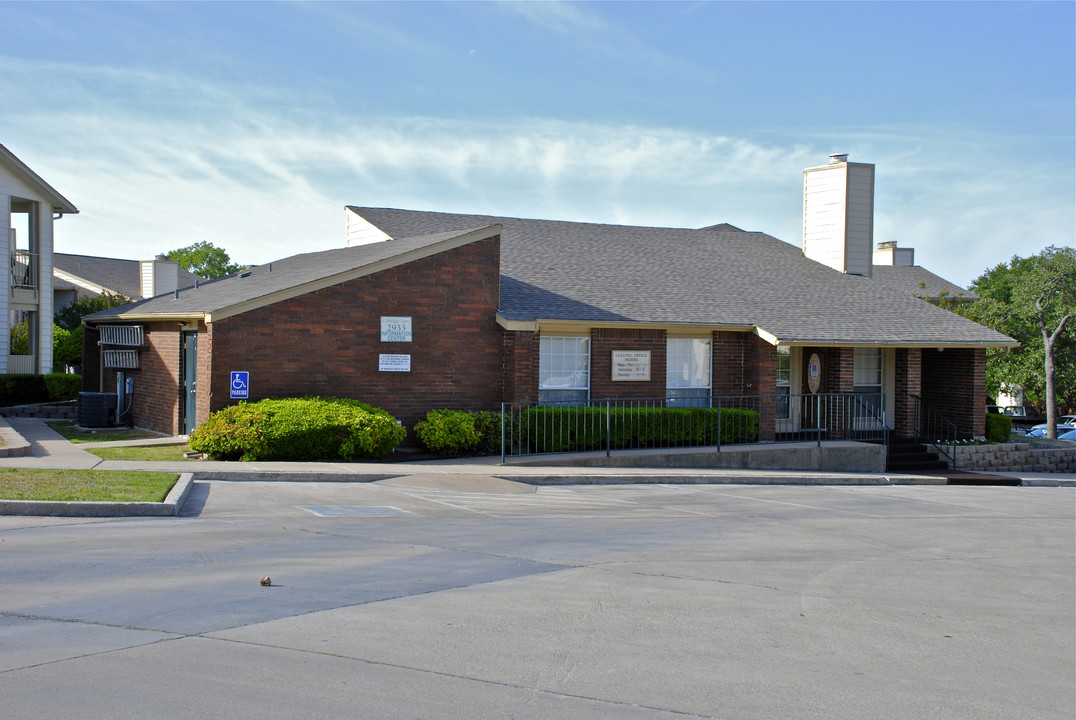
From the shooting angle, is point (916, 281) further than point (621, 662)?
Yes

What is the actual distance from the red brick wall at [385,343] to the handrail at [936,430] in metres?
10.7

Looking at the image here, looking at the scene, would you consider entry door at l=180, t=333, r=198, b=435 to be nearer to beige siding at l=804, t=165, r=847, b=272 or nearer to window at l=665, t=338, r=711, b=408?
window at l=665, t=338, r=711, b=408

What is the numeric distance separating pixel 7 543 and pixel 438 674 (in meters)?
5.25

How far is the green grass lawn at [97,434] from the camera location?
18.7m


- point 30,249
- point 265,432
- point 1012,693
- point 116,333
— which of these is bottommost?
point 1012,693

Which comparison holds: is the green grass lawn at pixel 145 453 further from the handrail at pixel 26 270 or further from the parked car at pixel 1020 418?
the parked car at pixel 1020 418

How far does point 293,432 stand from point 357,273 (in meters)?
3.56

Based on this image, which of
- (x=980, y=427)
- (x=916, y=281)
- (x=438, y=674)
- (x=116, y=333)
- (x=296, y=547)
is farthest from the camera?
(x=916, y=281)

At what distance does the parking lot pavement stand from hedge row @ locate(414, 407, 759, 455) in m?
5.28

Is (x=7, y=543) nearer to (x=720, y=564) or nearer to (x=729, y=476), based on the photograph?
(x=720, y=564)

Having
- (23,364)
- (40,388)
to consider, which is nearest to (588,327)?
(40,388)

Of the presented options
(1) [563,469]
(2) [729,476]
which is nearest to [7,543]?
(1) [563,469]

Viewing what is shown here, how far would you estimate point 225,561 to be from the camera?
8.48 meters

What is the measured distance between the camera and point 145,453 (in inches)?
633
